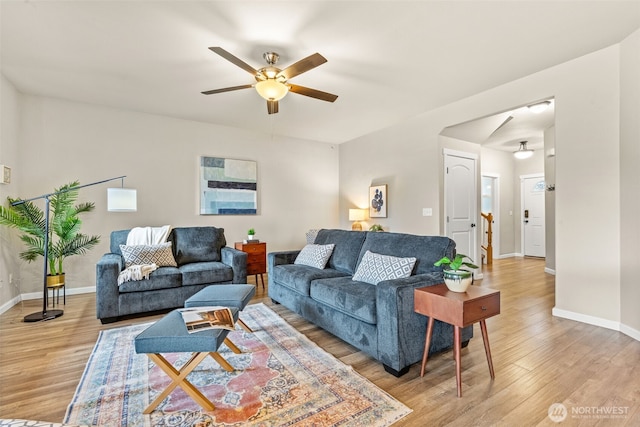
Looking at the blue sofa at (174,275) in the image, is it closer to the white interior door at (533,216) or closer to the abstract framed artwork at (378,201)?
the abstract framed artwork at (378,201)

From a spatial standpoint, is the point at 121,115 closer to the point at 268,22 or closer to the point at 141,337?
the point at 268,22

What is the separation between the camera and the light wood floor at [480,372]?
163 centimetres

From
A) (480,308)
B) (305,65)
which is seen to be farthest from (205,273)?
(480,308)

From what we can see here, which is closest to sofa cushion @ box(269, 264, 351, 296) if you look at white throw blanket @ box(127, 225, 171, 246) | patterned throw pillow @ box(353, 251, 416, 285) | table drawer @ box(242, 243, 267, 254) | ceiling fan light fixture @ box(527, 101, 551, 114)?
patterned throw pillow @ box(353, 251, 416, 285)

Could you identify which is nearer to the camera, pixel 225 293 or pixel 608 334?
pixel 225 293

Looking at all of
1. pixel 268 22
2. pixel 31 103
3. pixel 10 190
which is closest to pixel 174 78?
pixel 268 22

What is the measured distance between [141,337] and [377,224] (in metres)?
4.37

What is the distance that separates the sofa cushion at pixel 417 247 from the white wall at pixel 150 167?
3035 mm

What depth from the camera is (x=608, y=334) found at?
2.63m

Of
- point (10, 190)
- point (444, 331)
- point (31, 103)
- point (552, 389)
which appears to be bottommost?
point (552, 389)

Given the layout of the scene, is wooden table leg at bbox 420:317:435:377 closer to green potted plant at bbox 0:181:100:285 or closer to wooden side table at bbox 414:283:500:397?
wooden side table at bbox 414:283:500:397

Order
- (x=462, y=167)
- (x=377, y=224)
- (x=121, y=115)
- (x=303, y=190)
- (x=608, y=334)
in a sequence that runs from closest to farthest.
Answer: (x=608, y=334), (x=121, y=115), (x=462, y=167), (x=377, y=224), (x=303, y=190)

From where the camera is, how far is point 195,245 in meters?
3.85

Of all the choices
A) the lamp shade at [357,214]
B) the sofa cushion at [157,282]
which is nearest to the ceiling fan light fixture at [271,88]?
the sofa cushion at [157,282]
